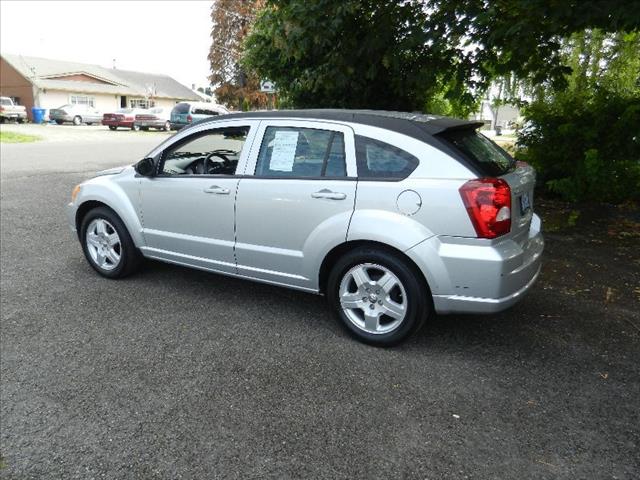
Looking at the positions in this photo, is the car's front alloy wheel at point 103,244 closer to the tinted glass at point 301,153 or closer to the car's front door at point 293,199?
the car's front door at point 293,199

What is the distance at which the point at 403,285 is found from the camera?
3.56m

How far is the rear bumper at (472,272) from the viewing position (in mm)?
3316

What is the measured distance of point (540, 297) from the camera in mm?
4766

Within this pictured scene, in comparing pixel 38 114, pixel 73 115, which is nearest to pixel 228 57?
pixel 73 115

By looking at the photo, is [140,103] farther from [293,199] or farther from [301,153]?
[293,199]

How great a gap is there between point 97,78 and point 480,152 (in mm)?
56574

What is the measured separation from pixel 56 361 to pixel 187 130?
86.8 inches

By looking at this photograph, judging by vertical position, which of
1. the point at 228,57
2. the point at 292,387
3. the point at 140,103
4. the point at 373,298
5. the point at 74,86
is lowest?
the point at 292,387

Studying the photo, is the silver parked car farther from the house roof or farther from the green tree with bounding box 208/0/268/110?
Answer: the green tree with bounding box 208/0/268/110

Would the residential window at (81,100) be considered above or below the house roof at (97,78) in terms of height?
below

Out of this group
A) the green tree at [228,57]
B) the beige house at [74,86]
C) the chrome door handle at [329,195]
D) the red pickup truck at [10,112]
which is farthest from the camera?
the green tree at [228,57]

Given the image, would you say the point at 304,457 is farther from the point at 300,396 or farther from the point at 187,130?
the point at 187,130

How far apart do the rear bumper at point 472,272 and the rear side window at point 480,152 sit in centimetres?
51

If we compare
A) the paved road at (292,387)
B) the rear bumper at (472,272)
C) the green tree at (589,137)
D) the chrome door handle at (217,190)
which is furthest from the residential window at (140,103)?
the rear bumper at (472,272)
